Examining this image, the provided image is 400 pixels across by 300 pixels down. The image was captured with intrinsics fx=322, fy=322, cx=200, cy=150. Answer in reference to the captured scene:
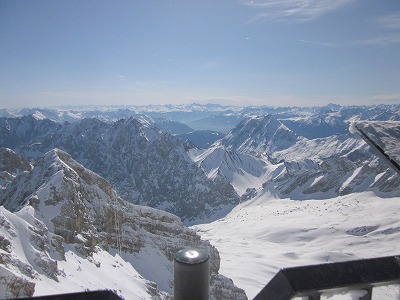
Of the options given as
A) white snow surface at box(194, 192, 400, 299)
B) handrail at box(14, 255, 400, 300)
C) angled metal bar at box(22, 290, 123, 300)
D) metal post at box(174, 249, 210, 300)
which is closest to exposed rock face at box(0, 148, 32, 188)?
white snow surface at box(194, 192, 400, 299)

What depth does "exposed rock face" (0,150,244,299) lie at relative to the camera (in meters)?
31.0

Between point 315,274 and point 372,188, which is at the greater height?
point 315,274

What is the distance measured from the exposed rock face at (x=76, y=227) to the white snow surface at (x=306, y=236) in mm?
19887

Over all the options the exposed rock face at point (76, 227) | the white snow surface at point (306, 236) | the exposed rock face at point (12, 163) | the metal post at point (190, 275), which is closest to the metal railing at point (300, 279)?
the metal post at point (190, 275)

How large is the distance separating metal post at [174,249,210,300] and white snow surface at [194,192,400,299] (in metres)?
64.6

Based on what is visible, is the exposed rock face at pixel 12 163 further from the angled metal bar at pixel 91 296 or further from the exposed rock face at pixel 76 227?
the angled metal bar at pixel 91 296

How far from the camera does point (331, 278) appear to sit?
232 cm

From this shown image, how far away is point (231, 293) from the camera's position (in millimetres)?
49906

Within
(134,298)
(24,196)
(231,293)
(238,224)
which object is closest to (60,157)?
(24,196)

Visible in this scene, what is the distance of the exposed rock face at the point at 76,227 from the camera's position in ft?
102

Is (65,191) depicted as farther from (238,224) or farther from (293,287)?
Answer: (238,224)

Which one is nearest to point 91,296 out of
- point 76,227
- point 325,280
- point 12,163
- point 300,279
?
point 300,279

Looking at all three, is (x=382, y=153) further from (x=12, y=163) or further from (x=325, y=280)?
(x=12, y=163)

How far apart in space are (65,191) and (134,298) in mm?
20961
